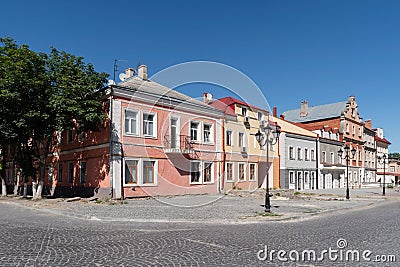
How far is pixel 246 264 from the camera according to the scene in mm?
6617

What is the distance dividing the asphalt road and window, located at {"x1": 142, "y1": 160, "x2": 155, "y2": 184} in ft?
36.7

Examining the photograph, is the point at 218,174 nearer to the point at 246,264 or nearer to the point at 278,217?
the point at 278,217

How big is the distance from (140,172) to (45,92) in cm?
786

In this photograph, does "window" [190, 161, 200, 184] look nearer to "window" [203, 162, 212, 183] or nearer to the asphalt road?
"window" [203, 162, 212, 183]

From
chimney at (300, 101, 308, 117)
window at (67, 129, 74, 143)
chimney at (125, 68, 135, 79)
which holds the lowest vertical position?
window at (67, 129, 74, 143)

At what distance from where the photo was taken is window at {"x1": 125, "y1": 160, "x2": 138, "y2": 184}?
22.8 m

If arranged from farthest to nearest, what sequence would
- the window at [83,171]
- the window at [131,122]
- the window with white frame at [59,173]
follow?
the window with white frame at [59,173], the window at [83,171], the window at [131,122]

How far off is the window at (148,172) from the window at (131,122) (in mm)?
2410

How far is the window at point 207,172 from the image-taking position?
93.4ft

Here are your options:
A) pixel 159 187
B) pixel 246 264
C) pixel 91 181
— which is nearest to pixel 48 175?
pixel 91 181

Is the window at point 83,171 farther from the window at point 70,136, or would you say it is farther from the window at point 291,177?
the window at point 291,177

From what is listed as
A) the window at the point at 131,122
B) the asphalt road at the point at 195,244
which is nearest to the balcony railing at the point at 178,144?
the window at the point at 131,122

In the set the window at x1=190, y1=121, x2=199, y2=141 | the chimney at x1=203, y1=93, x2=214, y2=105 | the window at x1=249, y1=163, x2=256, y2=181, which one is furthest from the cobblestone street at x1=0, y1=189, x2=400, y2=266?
the window at x1=249, y1=163, x2=256, y2=181

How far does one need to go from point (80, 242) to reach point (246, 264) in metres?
4.51
